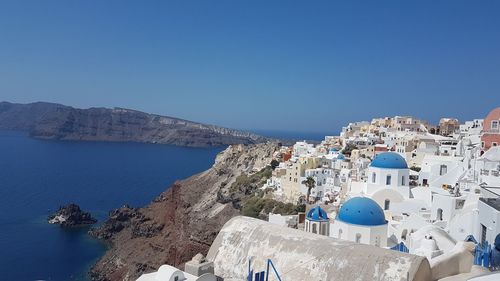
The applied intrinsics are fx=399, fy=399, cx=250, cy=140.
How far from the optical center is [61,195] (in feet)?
210

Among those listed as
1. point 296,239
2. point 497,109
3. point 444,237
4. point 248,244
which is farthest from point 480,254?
point 497,109

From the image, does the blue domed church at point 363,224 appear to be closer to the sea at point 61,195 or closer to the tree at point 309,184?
the tree at point 309,184

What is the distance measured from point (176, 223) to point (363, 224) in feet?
109

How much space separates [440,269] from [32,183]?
7705 centimetres

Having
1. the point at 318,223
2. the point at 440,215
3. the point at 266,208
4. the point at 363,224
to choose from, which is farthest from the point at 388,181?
the point at 266,208

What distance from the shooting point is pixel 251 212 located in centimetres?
3731

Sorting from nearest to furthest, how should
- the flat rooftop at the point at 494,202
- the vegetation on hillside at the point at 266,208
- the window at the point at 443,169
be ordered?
the flat rooftop at the point at 494,202 → the window at the point at 443,169 → the vegetation on hillside at the point at 266,208

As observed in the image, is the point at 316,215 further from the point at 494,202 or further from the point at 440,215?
the point at 494,202

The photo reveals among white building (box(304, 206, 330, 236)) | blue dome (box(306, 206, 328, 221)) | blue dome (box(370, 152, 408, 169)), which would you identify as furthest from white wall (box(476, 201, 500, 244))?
blue dome (box(370, 152, 408, 169))

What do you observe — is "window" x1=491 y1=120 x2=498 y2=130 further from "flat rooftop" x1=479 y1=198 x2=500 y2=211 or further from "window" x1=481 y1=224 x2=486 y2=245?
"window" x1=481 y1=224 x2=486 y2=245

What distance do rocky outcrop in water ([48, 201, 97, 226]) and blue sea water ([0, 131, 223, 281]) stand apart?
0.92m

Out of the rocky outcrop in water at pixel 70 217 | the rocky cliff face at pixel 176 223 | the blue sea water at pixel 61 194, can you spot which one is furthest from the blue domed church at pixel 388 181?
the rocky outcrop in water at pixel 70 217

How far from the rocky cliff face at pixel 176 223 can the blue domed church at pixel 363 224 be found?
49.7 ft

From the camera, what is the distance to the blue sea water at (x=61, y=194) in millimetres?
37156
